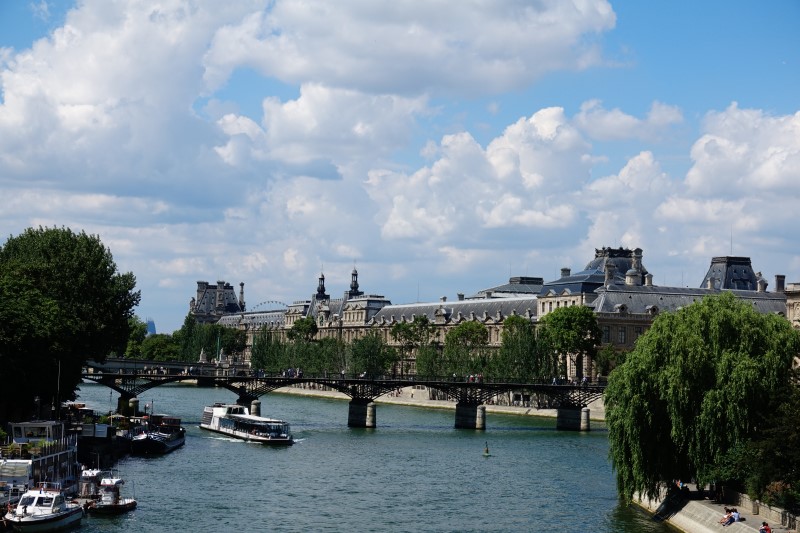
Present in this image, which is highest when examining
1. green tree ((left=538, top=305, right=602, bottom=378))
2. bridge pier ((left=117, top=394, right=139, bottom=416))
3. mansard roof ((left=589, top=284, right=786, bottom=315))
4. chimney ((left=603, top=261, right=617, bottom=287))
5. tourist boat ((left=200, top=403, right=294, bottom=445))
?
chimney ((left=603, top=261, right=617, bottom=287))

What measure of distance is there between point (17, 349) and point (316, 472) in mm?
18331

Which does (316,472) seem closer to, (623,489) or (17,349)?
(17,349)

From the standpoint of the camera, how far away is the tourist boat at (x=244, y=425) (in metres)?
98.3

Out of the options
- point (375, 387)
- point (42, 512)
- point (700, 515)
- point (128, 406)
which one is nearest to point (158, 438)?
point (128, 406)

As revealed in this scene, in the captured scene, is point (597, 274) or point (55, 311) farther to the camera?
point (597, 274)

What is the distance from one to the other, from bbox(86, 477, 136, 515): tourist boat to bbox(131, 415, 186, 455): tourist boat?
83.0 feet

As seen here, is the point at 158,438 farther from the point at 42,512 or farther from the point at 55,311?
the point at 42,512

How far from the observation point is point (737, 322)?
194 ft

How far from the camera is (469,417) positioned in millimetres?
115250

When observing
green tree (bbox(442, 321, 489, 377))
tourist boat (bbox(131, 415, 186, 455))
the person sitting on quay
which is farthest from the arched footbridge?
the person sitting on quay

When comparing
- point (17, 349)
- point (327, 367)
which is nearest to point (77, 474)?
point (17, 349)

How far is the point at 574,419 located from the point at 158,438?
43.0 metres

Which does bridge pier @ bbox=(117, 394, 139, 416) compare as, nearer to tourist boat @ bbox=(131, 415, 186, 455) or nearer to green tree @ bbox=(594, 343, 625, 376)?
tourist boat @ bbox=(131, 415, 186, 455)

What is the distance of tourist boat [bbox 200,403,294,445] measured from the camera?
98312 millimetres
